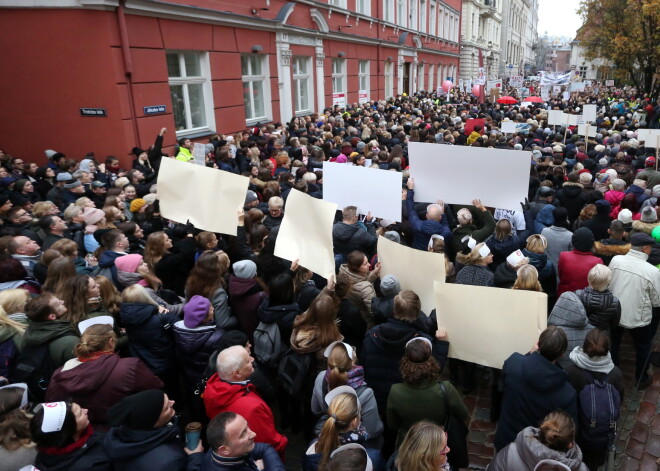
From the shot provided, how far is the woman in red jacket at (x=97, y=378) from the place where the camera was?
2.65 m

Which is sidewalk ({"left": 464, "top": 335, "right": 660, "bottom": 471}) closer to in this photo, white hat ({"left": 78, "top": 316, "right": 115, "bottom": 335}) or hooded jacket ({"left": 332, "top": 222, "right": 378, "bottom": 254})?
hooded jacket ({"left": 332, "top": 222, "right": 378, "bottom": 254})

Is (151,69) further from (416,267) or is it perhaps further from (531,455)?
(531,455)

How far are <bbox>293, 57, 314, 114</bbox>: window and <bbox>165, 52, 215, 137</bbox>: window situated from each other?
495 cm

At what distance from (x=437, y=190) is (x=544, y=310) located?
284 cm

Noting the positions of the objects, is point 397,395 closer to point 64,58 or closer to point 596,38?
point 64,58

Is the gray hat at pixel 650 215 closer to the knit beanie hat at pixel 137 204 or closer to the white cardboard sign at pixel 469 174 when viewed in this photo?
the white cardboard sign at pixel 469 174

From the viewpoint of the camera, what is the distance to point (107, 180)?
7742 millimetres

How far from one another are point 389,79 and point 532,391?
25.3m

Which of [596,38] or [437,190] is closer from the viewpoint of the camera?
[437,190]

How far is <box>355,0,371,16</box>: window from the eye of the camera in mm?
20859

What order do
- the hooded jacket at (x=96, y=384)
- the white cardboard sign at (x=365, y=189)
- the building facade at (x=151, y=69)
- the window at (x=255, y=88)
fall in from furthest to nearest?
the window at (x=255, y=88) < the building facade at (x=151, y=69) < the white cardboard sign at (x=365, y=189) < the hooded jacket at (x=96, y=384)

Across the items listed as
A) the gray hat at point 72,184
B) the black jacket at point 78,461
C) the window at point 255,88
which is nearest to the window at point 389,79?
the window at point 255,88

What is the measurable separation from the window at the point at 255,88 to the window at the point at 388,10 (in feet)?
41.4

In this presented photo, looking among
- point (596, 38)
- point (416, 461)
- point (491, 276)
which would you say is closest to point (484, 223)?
point (491, 276)
